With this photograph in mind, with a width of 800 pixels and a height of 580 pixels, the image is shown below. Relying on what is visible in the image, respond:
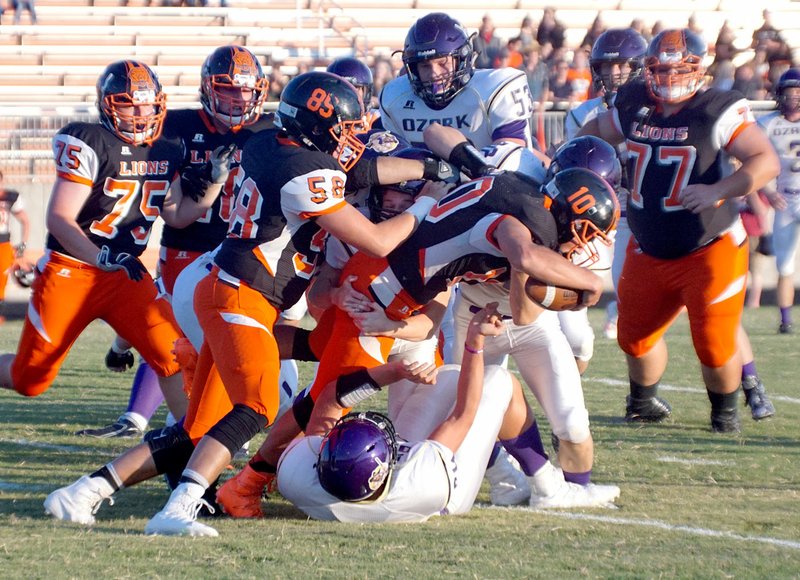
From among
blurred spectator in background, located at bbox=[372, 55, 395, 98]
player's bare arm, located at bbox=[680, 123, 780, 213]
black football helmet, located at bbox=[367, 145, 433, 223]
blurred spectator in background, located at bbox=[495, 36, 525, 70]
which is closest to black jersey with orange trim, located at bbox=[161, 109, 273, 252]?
black football helmet, located at bbox=[367, 145, 433, 223]

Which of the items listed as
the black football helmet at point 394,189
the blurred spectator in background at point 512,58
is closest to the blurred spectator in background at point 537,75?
the blurred spectator in background at point 512,58

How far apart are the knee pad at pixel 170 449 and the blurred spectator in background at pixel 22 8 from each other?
13.6 metres

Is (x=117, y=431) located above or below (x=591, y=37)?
below

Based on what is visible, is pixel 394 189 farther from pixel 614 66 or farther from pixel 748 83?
pixel 748 83

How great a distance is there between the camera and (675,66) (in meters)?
5.81

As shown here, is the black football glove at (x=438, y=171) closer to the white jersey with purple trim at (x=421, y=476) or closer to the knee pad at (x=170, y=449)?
the white jersey with purple trim at (x=421, y=476)

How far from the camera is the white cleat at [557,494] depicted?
4594mm

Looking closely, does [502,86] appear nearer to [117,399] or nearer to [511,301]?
[511,301]

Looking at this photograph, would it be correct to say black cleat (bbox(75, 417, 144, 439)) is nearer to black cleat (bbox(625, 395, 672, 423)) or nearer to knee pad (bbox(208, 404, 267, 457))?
knee pad (bbox(208, 404, 267, 457))

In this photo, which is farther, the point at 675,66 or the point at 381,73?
the point at 381,73

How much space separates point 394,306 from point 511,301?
446 mm

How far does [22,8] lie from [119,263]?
12.7 metres

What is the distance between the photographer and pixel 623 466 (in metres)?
5.31

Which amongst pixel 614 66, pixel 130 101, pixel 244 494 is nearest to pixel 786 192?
pixel 614 66
